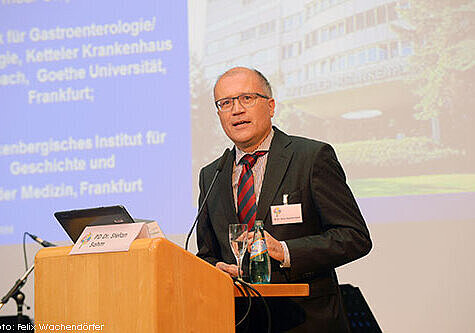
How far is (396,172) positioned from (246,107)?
177cm

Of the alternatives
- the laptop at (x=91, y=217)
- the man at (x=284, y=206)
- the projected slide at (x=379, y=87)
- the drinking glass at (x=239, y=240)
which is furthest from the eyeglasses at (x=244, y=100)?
the projected slide at (x=379, y=87)

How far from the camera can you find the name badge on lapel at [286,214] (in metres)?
2.34

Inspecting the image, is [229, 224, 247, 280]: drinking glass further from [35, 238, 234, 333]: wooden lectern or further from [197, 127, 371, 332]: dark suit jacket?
[35, 238, 234, 333]: wooden lectern

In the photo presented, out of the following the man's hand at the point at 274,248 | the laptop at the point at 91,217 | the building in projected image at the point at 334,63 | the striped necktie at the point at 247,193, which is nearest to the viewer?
the laptop at the point at 91,217

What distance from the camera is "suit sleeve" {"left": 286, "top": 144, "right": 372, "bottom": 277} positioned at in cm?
213

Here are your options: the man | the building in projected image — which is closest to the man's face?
the man

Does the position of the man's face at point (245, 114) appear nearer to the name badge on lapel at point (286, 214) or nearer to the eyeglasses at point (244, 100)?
the eyeglasses at point (244, 100)

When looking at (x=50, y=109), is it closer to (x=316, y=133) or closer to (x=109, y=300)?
(x=316, y=133)

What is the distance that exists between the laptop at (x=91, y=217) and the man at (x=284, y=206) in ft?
1.76

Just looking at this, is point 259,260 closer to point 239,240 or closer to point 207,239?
point 239,240

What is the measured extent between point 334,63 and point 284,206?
7.06 feet

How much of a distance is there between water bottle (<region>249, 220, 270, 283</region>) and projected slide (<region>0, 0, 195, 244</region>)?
213cm

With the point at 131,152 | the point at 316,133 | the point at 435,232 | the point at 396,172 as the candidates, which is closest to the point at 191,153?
the point at 131,152

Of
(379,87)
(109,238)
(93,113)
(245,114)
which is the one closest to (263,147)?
(245,114)
